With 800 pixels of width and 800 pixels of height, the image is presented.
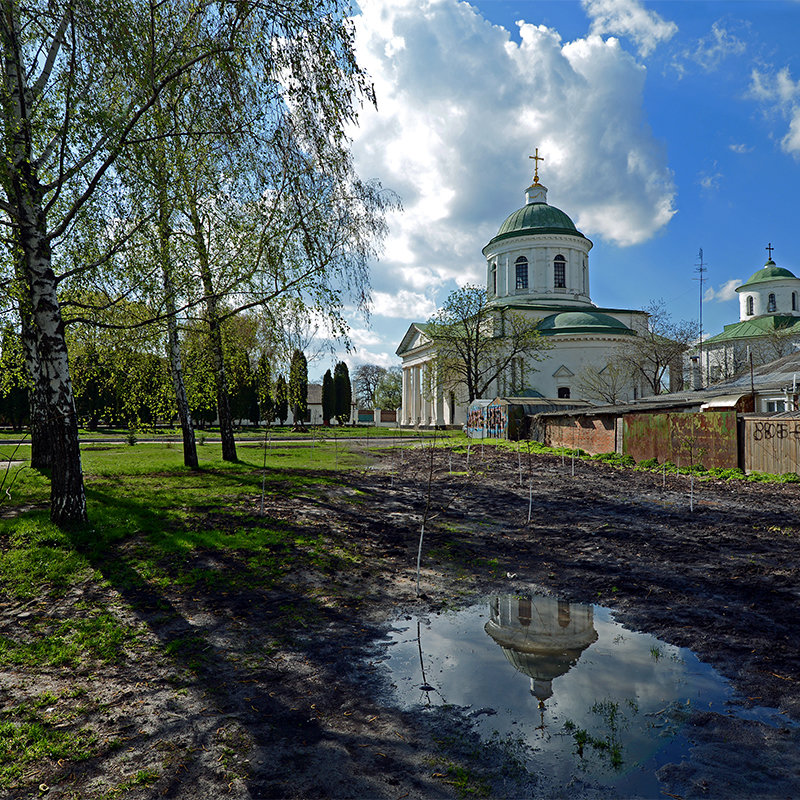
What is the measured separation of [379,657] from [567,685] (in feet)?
4.44

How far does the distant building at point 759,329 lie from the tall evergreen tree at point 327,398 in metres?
34.8

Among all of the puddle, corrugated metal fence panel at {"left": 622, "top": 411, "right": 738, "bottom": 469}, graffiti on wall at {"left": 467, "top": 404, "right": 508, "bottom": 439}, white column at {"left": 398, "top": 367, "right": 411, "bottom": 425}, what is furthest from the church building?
the puddle

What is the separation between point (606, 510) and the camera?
10383mm

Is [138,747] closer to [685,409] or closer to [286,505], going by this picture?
[286,505]

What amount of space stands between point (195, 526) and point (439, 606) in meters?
4.28

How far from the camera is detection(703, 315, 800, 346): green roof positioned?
54.1 metres

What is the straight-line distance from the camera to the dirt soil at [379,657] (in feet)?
8.89

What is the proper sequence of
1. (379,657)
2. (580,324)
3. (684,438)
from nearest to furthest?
(379,657) < (684,438) < (580,324)

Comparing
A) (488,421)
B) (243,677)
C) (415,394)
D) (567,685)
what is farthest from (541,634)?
(415,394)

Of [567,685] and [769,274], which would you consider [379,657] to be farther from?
[769,274]

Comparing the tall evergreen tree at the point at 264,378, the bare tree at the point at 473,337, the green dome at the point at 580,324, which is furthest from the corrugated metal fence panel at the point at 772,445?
the green dome at the point at 580,324

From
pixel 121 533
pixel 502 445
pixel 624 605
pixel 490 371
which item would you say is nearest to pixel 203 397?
pixel 121 533

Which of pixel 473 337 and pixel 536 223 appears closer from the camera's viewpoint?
pixel 473 337

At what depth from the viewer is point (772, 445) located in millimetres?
14375
